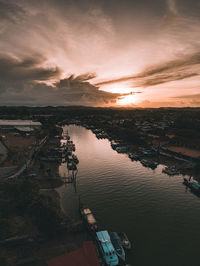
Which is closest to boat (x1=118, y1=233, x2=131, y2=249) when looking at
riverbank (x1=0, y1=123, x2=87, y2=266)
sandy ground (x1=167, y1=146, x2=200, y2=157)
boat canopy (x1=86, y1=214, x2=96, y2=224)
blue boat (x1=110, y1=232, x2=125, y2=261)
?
blue boat (x1=110, y1=232, x2=125, y2=261)

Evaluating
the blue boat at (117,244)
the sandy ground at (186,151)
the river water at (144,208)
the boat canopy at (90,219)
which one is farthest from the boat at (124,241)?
the sandy ground at (186,151)

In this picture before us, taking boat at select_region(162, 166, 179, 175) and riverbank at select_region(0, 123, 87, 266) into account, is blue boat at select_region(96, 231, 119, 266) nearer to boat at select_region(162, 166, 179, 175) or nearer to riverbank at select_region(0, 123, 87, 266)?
riverbank at select_region(0, 123, 87, 266)

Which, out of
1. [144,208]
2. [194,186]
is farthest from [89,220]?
[194,186]

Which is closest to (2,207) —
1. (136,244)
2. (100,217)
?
(100,217)

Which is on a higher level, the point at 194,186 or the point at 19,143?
the point at 19,143

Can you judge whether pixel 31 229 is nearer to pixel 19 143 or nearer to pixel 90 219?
pixel 90 219

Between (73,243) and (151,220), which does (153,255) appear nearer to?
(151,220)
